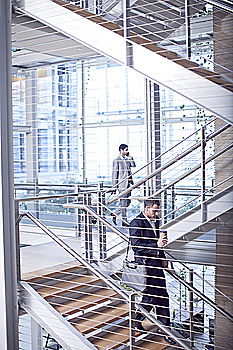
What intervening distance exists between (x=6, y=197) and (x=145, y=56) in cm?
70

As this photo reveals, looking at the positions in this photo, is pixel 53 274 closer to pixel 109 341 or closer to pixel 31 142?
pixel 109 341

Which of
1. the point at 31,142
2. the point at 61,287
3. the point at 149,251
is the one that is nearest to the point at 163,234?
the point at 149,251

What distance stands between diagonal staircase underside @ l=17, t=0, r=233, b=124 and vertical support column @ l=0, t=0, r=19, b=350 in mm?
185

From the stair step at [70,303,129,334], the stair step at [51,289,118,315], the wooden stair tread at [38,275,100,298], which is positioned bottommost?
the stair step at [70,303,129,334]

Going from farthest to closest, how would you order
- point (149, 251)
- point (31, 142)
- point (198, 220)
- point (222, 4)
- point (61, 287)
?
point (31, 142), point (61, 287), point (198, 220), point (149, 251), point (222, 4)

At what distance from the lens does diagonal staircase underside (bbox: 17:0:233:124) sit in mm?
1546

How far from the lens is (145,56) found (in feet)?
5.62

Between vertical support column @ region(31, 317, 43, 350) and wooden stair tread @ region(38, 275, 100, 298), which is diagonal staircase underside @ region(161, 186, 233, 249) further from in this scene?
Answer: vertical support column @ region(31, 317, 43, 350)

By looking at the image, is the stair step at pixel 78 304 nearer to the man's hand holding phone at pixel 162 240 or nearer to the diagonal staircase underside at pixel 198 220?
the man's hand holding phone at pixel 162 240

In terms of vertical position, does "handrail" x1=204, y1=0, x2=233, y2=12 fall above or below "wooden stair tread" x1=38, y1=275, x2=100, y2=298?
above

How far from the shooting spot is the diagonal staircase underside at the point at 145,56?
1546 mm

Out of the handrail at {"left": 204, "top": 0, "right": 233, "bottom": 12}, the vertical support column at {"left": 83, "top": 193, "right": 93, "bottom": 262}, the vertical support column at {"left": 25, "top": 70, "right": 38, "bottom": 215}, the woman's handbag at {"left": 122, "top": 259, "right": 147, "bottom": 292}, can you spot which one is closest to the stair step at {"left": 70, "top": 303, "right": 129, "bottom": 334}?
the woman's handbag at {"left": 122, "top": 259, "right": 147, "bottom": 292}

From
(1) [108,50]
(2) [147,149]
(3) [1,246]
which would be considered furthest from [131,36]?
(2) [147,149]

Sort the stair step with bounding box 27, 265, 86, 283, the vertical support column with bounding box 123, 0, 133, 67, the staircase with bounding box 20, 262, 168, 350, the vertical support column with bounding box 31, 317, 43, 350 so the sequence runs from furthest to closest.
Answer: the vertical support column with bounding box 31, 317, 43, 350, the stair step with bounding box 27, 265, 86, 283, the staircase with bounding box 20, 262, 168, 350, the vertical support column with bounding box 123, 0, 133, 67
